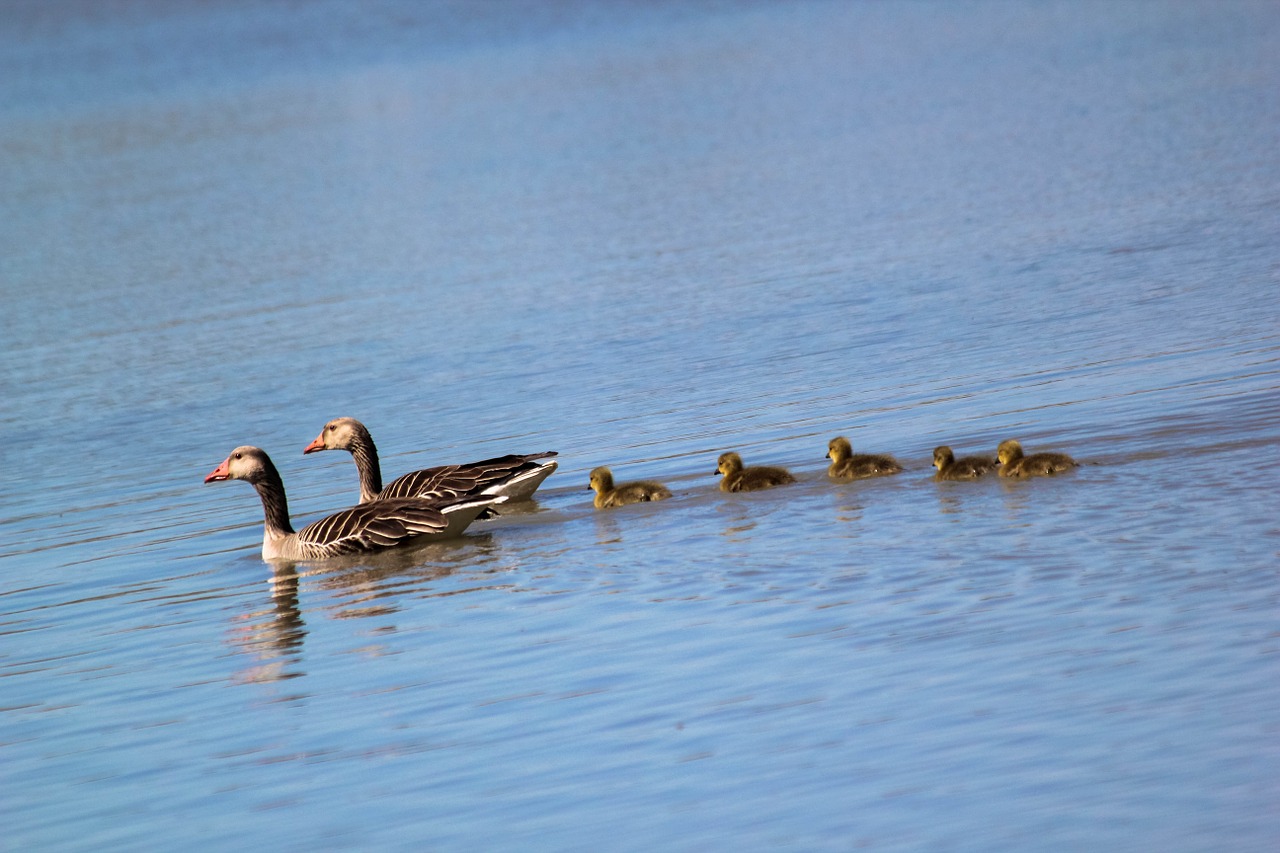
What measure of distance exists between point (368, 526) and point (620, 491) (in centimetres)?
179

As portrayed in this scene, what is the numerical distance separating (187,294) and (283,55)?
5180 cm

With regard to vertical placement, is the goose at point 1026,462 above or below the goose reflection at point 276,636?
above

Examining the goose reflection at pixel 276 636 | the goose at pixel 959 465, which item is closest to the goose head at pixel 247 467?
the goose reflection at pixel 276 636

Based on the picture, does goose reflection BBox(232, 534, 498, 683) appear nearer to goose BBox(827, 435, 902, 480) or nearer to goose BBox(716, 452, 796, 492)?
goose BBox(716, 452, 796, 492)

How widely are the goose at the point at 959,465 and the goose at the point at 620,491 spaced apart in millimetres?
1989

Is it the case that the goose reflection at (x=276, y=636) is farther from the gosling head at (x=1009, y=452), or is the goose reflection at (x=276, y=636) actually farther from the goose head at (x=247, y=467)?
the gosling head at (x=1009, y=452)

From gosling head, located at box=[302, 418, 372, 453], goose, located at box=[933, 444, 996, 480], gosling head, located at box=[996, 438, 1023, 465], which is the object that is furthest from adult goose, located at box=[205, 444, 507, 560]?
gosling head, located at box=[996, 438, 1023, 465]

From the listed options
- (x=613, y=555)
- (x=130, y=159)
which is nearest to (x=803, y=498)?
(x=613, y=555)

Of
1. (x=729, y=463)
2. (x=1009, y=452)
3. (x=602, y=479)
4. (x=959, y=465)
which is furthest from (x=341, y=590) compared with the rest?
(x=1009, y=452)

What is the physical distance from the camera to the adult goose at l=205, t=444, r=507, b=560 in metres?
12.6

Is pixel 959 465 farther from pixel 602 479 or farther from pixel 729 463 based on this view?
pixel 602 479

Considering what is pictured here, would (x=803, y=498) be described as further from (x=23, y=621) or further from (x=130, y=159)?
(x=130, y=159)

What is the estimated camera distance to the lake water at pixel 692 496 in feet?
24.4

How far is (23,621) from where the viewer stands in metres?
12.2
